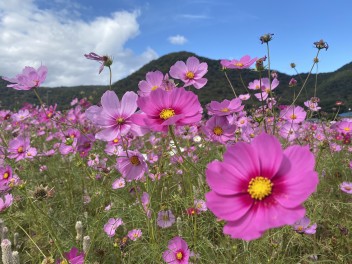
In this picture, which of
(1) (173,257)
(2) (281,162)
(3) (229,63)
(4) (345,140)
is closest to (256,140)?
(2) (281,162)

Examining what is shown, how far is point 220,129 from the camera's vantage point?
65.8 inches

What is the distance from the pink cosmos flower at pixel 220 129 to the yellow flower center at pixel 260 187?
752 mm

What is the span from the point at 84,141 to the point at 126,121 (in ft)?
4.36

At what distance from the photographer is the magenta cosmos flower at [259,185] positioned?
776mm

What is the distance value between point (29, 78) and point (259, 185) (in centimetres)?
148

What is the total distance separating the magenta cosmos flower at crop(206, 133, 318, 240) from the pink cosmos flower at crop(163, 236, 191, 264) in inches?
35.0

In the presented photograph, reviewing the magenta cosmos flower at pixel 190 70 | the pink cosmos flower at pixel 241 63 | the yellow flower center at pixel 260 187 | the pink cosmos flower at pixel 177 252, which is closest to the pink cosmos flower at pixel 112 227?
the pink cosmos flower at pixel 177 252

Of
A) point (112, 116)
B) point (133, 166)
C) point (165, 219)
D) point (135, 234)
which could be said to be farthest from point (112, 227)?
point (112, 116)

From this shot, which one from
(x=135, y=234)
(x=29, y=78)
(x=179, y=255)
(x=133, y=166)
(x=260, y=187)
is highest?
(x=29, y=78)

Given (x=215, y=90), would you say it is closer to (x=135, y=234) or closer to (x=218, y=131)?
(x=135, y=234)

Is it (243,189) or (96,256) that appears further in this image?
(96,256)

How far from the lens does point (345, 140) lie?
333cm

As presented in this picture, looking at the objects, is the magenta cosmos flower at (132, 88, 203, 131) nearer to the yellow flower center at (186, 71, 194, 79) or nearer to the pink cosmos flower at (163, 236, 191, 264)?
the yellow flower center at (186, 71, 194, 79)

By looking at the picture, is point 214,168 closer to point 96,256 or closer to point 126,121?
point 126,121
